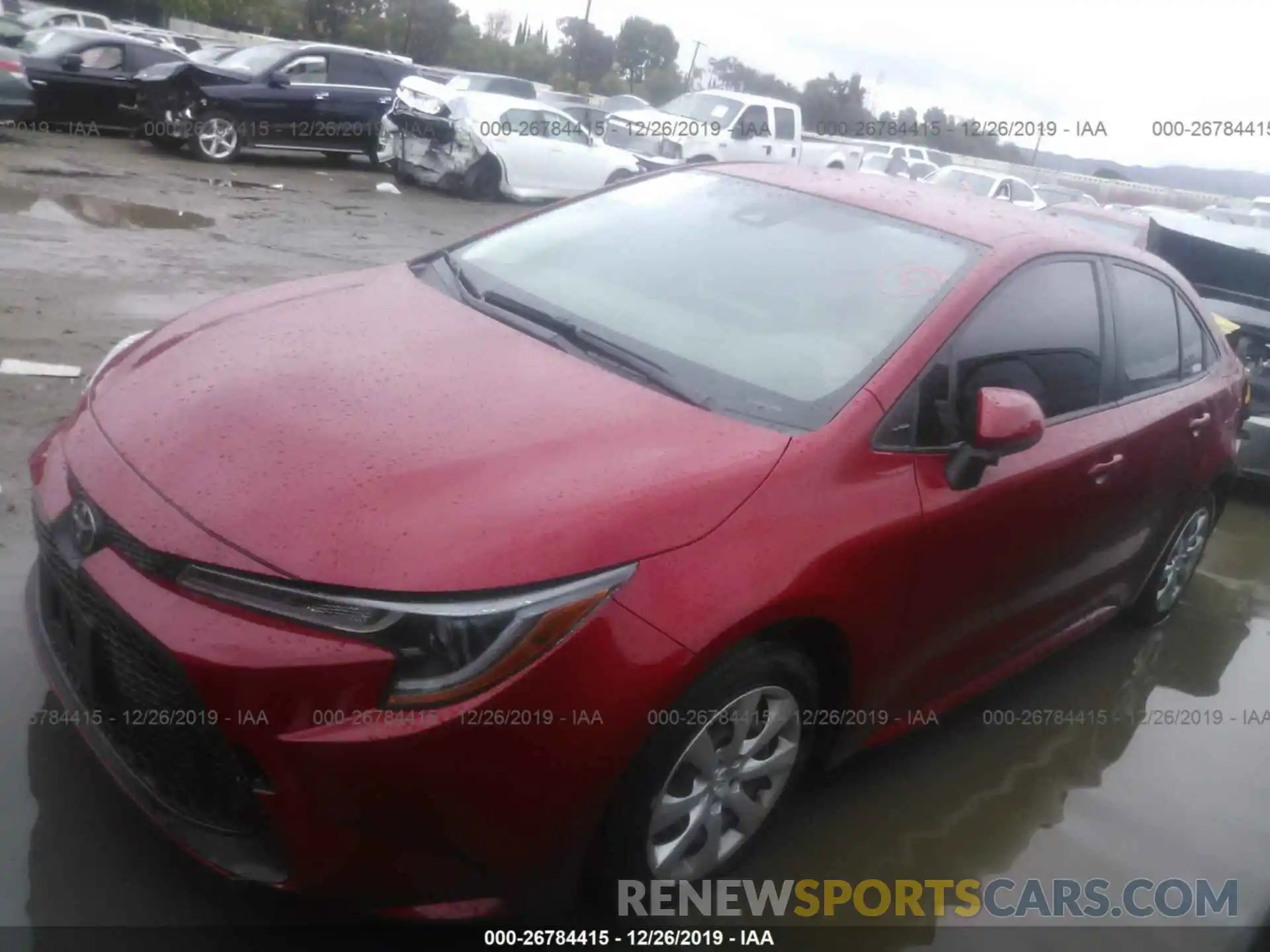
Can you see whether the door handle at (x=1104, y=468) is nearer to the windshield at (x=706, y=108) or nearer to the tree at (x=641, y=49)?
the windshield at (x=706, y=108)

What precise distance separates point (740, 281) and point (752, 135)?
1704cm

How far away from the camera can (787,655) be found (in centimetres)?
258

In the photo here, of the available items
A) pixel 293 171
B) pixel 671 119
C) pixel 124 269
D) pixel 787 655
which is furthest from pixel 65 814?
pixel 671 119

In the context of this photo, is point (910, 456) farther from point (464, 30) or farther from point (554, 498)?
point (464, 30)

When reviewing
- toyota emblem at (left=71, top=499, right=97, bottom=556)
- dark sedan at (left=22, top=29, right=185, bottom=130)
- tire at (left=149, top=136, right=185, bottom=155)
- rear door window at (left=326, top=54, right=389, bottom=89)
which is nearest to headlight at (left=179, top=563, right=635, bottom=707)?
toyota emblem at (left=71, top=499, right=97, bottom=556)

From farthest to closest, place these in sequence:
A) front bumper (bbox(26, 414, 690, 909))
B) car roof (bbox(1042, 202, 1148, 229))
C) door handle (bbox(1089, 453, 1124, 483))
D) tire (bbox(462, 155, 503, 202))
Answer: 1. tire (bbox(462, 155, 503, 202))
2. car roof (bbox(1042, 202, 1148, 229))
3. door handle (bbox(1089, 453, 1124, 483))
4. front bumper (bbox(26, 414, 690, 909))

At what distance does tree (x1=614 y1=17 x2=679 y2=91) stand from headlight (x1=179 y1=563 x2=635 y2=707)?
65.3m

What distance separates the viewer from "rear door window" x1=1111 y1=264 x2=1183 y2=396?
3.80m

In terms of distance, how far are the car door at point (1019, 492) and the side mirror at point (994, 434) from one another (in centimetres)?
4

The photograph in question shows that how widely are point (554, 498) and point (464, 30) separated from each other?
60.6 m

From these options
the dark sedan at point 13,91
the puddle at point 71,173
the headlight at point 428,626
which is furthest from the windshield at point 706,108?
the headlight at point 428,626

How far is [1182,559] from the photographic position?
4.89 metres

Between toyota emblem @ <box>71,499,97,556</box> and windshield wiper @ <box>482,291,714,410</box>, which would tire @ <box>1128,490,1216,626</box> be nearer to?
windshield wiper @ <box>482,291,714,410</box>

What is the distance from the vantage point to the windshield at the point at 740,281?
2.91m
